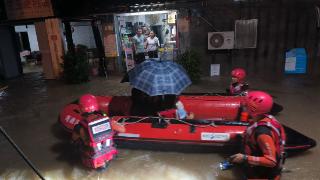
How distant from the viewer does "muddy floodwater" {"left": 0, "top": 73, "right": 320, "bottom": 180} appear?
4.07 m

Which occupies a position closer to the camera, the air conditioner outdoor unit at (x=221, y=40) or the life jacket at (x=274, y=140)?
the life jacket at (x=274, y=140)

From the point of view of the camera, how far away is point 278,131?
2990 mm

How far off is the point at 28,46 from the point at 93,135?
15.9m

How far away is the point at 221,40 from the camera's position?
9.16 m

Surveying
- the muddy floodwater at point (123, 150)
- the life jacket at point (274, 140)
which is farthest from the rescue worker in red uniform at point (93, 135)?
the life jacket at point (274, 140)

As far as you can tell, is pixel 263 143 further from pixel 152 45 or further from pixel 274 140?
pixel 152 45

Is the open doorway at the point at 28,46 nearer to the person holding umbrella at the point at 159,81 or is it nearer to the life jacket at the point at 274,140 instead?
the person holding umbrella at the point at 159,81

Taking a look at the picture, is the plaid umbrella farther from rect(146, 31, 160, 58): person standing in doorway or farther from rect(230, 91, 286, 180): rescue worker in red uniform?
rect(146, 31, 160, 58): person standing in doorway

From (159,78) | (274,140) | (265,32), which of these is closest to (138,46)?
(265,32)

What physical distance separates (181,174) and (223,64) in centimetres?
624

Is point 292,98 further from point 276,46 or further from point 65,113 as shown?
point 65,113

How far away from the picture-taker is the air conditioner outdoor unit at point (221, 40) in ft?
29.8

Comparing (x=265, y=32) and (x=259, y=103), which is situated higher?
(x=265, y=32)

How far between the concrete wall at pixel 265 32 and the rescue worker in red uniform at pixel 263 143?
6.61 metres
